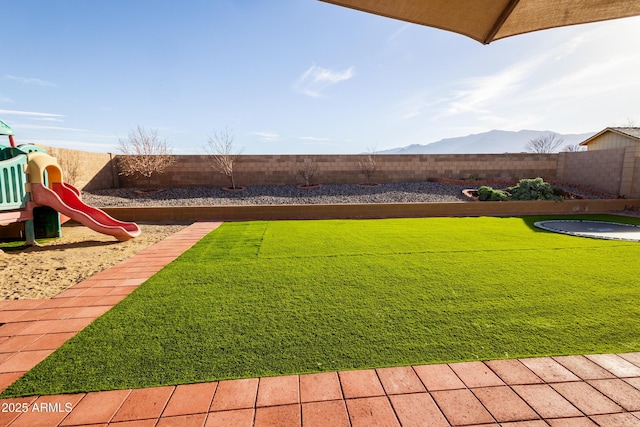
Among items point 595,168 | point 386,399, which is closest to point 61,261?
point 386,399

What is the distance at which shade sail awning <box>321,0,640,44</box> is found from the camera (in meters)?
2.22

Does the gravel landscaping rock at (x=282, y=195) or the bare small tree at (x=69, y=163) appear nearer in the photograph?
the bare small tree at (x=69, y=163)

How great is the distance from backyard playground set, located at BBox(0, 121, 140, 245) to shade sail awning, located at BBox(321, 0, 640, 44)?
706 centimetres

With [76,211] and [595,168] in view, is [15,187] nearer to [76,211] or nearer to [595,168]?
[76,211]

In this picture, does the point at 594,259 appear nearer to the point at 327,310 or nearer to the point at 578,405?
the point at 578,405

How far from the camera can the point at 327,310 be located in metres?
3.06

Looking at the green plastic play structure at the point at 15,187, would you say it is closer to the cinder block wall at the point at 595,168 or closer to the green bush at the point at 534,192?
the green bush at the point at 534,192

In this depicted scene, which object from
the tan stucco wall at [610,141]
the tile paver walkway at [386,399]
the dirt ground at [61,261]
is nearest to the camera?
the tile paver walkway at [386,399]

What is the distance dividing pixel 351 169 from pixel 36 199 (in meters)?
11.2

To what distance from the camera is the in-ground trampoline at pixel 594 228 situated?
6.34 meters

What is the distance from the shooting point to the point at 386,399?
1894 mm

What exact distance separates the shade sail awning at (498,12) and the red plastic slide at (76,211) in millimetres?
6910

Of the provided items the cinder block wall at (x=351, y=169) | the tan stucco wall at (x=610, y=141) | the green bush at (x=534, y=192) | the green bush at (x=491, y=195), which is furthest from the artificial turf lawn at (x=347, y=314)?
the tan stucco wall at (x=610, y=141)

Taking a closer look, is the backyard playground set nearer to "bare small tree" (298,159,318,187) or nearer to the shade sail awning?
the shade sail awning
